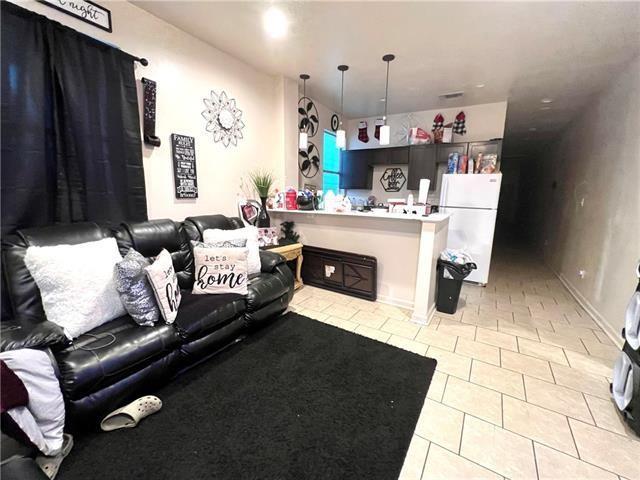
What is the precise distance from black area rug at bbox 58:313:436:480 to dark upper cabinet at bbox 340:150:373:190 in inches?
149

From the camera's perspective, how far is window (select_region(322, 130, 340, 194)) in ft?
16.5

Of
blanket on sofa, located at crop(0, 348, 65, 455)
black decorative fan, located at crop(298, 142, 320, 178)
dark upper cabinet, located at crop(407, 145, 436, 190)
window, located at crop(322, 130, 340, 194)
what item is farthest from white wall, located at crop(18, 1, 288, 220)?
dark upper cabinet, located at crop(407, 145, 436, 190)

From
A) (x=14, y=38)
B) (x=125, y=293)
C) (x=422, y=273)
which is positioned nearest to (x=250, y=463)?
(x=125, y=293)

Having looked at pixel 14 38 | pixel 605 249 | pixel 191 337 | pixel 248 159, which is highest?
pixel 14 38

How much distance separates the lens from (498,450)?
1369 millimetres

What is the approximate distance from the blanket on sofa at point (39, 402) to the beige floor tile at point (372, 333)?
6.52 ft

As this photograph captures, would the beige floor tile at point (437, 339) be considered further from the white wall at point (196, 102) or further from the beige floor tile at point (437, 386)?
the white wall at point (196, 102)

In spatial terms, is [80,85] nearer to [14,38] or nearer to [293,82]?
[14,38]

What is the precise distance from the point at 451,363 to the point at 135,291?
2.27 meters

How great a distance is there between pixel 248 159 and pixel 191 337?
2.40 metres

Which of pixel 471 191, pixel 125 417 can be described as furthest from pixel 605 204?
pixel 125 417

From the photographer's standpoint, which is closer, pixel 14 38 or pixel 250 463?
pixel 250 463

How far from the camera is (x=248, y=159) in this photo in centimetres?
348

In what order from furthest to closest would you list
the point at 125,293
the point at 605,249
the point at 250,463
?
the point at 605,249 → the point at 125,293 → the point at 250,463
